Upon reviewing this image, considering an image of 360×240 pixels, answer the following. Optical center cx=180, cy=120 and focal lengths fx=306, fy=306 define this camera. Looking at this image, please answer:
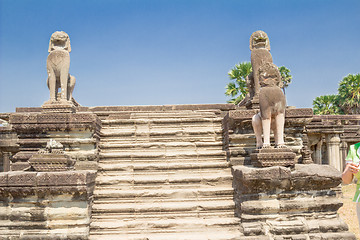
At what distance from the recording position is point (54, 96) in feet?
23.8

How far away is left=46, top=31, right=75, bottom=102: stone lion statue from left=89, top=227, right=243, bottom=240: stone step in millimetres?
3577

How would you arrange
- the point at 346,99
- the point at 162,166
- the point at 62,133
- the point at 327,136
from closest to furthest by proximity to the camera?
the point at 162,166, the point at 62,133, the point at 327,136, the point at 346,99

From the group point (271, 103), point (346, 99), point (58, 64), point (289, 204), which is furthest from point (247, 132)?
point (346, 99)

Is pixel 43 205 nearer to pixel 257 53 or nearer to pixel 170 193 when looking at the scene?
pixel 170 193

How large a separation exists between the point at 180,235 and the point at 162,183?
1.18 metres

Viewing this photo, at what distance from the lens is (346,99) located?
98.4 feet

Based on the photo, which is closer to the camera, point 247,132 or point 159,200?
point 159,200

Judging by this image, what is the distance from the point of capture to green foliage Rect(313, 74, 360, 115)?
2966 cm

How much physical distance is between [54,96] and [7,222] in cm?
330

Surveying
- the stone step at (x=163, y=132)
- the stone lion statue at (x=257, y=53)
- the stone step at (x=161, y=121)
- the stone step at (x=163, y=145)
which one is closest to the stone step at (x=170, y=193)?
the stone step at (x=163, y=145)

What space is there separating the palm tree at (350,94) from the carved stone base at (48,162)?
30724 mm

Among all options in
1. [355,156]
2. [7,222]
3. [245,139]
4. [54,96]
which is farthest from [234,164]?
[54,96]

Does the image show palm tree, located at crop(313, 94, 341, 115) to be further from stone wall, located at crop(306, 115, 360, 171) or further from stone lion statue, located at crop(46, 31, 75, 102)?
stone lion statue, located at crop(46, 31, 75, 102)

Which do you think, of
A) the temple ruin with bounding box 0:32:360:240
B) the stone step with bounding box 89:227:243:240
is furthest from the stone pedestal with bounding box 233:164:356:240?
the stone step with bounding box 89:227:243:240
